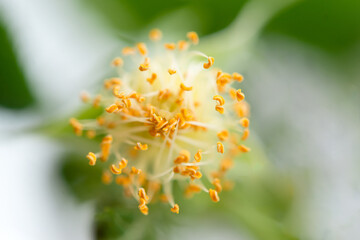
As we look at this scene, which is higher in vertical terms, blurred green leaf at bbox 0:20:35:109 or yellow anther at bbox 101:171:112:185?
blurred green leaf at bbox 0:20:35:109

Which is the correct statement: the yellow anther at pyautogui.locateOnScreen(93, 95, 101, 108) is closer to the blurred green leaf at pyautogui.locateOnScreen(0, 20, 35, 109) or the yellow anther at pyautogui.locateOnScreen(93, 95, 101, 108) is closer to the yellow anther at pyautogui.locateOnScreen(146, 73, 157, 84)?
the yellow anther at pyautogui.locateOnScreen(146, 73, 157, 84)

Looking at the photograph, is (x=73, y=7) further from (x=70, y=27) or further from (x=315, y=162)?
(x=315, y=162)

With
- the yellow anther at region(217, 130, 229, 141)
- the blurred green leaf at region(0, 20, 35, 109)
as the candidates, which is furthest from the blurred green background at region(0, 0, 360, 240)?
the yellow anther at region(217, 130, 229, 141)

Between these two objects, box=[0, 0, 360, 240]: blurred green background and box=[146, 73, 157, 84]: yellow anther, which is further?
box=[0, 0, 360, 240]: blurred green background

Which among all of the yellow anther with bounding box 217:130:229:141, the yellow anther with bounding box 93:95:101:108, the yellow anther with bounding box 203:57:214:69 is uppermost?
the yellow anther with bounding box 203:57:214:69

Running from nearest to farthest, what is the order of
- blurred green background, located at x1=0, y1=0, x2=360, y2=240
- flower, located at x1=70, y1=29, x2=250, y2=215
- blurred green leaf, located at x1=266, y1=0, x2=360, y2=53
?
flower, located at x1=70, y1=29, x2=250, y2=215 < blurred green background, located at x1=0, y1=0, x2=360, y2=240 < blurred green leaf, located at x1=266, y1=0, x2=360, y2=53

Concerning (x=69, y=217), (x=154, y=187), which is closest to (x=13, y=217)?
(x=69, y=217)

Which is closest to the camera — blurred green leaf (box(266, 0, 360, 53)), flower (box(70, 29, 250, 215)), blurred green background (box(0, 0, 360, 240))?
flower (box(70, 29, 250, 215))

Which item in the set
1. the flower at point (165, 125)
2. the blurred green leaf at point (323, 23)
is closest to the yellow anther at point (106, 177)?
the flower at point (165, 125)
